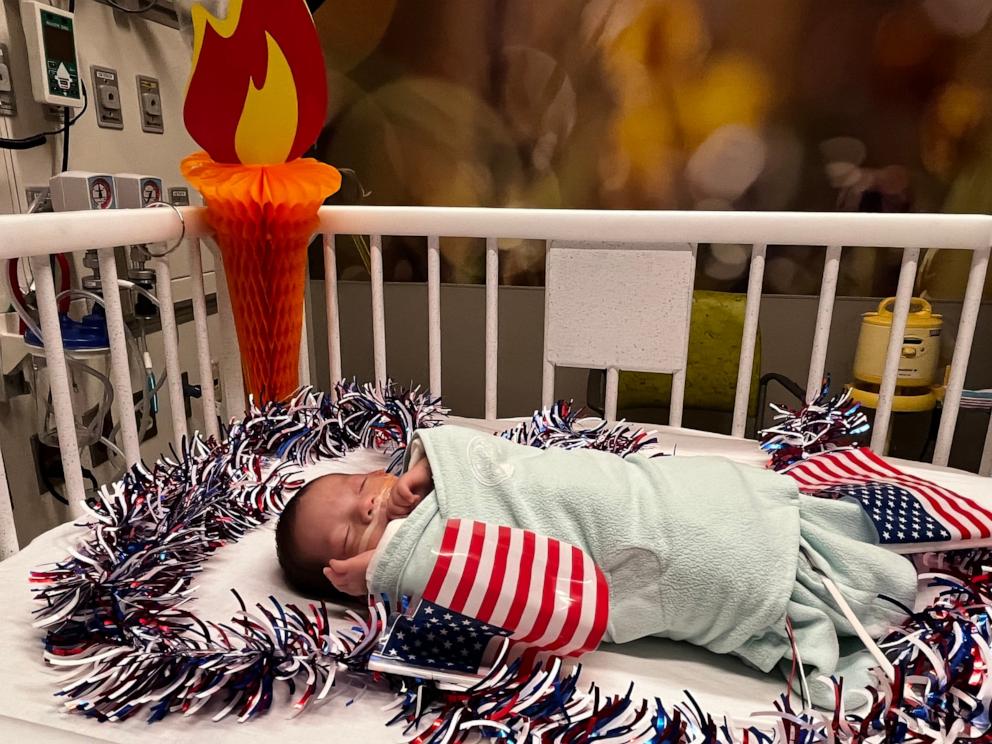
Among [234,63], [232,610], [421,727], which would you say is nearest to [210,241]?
[234,63]

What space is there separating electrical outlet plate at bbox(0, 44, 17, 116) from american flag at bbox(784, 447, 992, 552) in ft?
3.82

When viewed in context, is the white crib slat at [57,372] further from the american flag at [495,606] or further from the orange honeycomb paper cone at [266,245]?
the american flag at [495,606]

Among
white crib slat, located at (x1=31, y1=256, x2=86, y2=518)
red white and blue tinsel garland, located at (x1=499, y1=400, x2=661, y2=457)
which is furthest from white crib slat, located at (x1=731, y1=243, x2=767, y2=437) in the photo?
white crib slat, located at (x1=31, y1=256, x2=86, y2=518)

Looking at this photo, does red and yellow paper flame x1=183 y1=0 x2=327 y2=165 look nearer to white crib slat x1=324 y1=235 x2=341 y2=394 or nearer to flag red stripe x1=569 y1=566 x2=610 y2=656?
white crib slat x1=324 y1=235 x2=341 y2=394

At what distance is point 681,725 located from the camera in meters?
0.45

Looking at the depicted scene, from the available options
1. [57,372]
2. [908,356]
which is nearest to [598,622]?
[57,372]

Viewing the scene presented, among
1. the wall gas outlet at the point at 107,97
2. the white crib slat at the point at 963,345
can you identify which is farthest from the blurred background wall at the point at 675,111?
the white crib slat at the point at 963,345

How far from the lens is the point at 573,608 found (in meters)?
0.51

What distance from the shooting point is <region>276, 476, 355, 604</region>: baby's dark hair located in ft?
2.05

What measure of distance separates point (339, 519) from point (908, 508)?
20.3 inches

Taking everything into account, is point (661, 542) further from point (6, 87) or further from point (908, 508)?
point (6, 87)

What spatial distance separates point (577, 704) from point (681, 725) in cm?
7

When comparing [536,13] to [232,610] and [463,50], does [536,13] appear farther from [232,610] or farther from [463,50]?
[232,610]

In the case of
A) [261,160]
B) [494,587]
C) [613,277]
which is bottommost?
[494,587]
